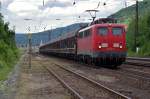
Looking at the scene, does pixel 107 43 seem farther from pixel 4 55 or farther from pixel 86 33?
pixel 4 55

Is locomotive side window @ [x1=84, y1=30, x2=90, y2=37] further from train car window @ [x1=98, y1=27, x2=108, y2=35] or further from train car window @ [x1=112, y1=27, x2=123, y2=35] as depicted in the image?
train car window @ [x1=112, y1=27, x2=123, y2=35]

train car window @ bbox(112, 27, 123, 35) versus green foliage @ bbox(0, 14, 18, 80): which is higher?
train car window @ bbox(112, 27, 123, 35)

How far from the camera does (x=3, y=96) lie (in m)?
16.5

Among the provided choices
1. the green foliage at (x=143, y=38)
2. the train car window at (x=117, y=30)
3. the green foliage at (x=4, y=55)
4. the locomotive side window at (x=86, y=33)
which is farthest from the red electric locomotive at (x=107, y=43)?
the green foliage at (x=143, y=38)

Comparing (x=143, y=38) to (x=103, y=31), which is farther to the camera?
(x=143, y=38)

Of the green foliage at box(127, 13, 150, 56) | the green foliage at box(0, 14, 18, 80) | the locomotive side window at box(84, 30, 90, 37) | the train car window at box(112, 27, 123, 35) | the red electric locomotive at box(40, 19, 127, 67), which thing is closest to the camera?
the green foliage at box(0, 14, 18, 80)

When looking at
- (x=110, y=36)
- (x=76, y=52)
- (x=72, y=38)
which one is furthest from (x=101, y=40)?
(x=72, y=38)

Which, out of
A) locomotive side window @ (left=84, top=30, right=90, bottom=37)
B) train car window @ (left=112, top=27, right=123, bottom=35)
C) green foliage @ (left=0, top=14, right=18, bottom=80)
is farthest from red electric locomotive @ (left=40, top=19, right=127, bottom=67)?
green foliage @ (left=0, top=14, right=18, bottom=80)

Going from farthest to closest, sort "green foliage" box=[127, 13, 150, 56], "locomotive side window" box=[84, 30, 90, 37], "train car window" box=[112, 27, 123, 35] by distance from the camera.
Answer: "green foliage" box=[127, 13, 150, 56] → "locomotive side window" box=[84, 30, 90, 37] → "train car window" box=[112, 27, 123, 35]

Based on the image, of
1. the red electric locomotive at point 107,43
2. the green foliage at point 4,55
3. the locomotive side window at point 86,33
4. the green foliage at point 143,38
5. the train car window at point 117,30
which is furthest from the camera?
the green foliage at point 143,38

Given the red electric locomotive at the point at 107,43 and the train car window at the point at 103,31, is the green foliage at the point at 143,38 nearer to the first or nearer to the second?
the red electric locomotive at the point at 107,43

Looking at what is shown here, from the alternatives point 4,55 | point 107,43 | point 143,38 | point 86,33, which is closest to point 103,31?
point 107,43

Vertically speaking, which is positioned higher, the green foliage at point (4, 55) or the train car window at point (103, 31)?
the train car window at point (103, 31)

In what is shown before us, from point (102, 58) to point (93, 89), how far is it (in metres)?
15.4
